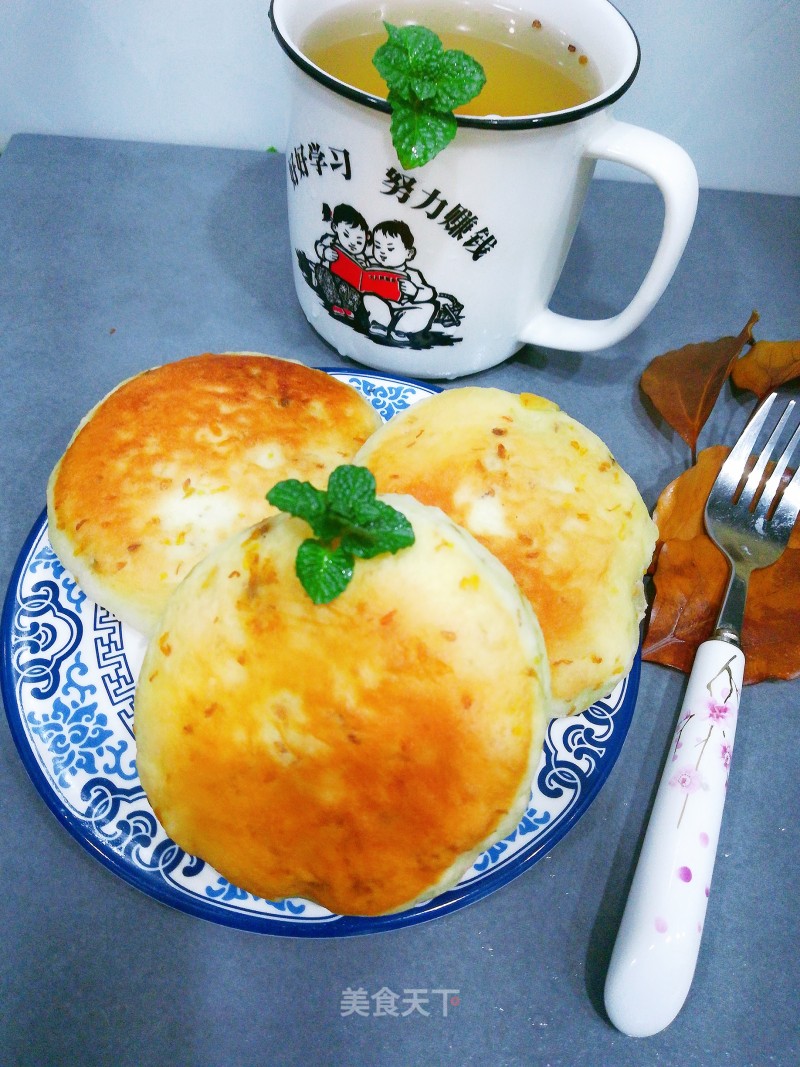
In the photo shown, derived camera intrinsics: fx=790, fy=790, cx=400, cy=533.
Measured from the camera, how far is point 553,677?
74cm

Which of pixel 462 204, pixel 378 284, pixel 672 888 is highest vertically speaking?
pixel 462 204

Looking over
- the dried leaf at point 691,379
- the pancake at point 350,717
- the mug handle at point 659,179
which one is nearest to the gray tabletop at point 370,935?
the dried leaf at point 691,379

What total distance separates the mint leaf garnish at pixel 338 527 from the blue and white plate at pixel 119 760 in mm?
243

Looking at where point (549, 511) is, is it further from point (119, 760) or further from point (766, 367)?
point (766, 367)

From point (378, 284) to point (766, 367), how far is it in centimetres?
63

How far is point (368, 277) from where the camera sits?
3.17 feet

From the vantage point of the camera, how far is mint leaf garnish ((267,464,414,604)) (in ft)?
1.88

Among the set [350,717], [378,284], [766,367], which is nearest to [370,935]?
[350,717]

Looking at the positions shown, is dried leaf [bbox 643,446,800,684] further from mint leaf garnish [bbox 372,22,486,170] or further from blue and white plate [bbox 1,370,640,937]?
mint leaf garnish [bbox 372,22,486,170]

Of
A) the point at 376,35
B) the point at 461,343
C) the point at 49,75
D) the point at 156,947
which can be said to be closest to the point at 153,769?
the point at 156,947

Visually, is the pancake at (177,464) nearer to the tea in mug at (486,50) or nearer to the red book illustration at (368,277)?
the red book illustration at (368,277)

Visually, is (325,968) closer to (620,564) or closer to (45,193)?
(620,564)

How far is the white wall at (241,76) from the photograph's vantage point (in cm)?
128

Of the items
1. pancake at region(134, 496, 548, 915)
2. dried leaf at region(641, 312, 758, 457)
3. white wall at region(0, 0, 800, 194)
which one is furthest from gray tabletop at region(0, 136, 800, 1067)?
white wall at region(0, 0, 800, 194)
